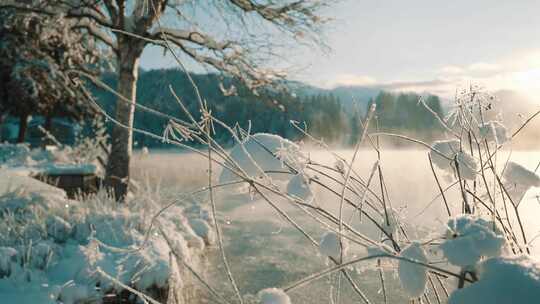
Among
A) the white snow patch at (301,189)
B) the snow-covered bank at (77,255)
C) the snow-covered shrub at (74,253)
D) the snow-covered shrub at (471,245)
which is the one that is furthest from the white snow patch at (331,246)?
the snow-covered shrub at (74,253)

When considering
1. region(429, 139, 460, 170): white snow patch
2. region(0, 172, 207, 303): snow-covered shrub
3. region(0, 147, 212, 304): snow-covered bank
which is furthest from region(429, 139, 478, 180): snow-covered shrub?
region(0, 172, 207, 303): snow-covered shrub

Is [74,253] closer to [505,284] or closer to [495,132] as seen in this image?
[495,132]

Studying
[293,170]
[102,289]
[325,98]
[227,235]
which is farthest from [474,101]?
[325,98]

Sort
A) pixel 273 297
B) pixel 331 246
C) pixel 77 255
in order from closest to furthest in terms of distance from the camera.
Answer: pixel 273 297 < pixel 331 246 < pixel 77 255

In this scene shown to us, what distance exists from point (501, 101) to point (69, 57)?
10520mm

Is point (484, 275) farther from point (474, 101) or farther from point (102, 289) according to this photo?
point (102, 289)

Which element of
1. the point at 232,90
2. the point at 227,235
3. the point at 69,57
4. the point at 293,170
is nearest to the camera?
the point at 293,170

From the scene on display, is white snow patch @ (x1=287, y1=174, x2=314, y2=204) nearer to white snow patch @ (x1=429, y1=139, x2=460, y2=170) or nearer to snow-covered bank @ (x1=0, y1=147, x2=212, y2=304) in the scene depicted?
white snow patch @ (x1=429, y1=139, x2=460, y2=170)

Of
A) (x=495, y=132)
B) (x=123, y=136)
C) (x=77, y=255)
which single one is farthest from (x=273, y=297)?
(x=123, y=136)

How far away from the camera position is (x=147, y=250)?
316 centimetres

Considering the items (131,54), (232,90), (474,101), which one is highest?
(131,54)

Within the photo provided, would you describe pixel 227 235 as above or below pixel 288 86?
below

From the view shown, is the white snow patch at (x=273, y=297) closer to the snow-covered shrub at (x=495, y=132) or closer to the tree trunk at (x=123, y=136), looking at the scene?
the snow-covered shrub at (x=495, y=132)

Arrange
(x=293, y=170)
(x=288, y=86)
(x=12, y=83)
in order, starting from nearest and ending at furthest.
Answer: (x=293, y=170)
(x=288, y=86)
(x=12, y=83)
